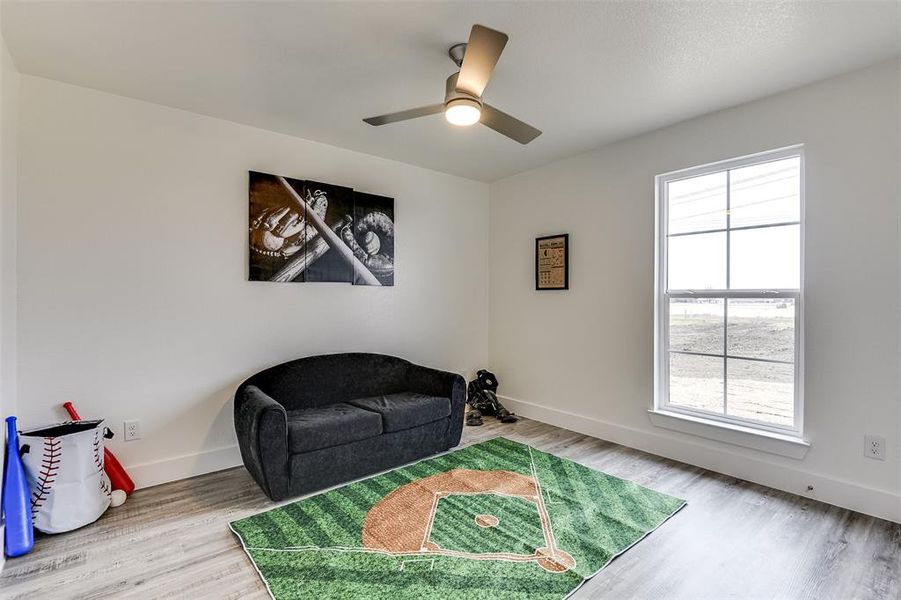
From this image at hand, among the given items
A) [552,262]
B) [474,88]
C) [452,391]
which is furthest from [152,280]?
[552,262]

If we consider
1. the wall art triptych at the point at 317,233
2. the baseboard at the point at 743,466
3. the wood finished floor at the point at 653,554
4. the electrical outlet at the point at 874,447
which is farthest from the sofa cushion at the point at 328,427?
the electrical outlet at the point at 874,447

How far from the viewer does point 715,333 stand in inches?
125

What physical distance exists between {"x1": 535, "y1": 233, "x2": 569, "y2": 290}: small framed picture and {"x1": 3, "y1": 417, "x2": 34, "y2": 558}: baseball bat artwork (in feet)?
12.8

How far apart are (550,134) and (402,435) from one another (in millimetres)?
2605

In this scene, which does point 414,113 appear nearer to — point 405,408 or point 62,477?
point 405,408

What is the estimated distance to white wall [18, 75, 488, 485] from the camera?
101 inches

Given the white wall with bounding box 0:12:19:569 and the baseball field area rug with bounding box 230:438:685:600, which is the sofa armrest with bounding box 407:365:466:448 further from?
the white wall with bounding box 0:12:19:569

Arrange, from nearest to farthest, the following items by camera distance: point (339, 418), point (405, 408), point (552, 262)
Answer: point (339, 418)
point (405, 408)
point (552, 262)

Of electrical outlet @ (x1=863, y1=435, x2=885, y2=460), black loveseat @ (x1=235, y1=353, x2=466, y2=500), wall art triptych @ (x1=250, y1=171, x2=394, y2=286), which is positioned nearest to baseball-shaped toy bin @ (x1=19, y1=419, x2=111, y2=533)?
black loveseat @ (x1=235, y1=353, x2=466, y2=500)

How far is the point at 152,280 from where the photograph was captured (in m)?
2.90

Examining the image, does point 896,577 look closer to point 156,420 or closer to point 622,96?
point 622,96

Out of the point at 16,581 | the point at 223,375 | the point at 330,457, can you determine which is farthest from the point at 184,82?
the point at 16,581

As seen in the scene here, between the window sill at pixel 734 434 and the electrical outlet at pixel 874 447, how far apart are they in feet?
0.87

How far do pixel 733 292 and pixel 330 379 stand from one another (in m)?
3.06
